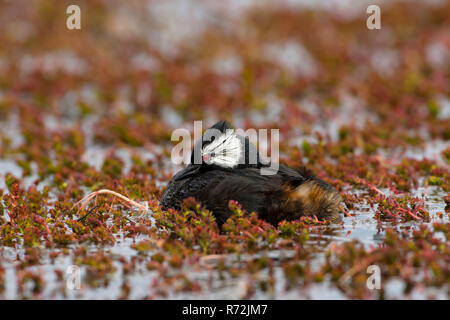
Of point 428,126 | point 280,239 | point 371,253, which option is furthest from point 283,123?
point 371,253

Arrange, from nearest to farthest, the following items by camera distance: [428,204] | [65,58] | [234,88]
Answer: [428,204]
[234,88]
[65,58]

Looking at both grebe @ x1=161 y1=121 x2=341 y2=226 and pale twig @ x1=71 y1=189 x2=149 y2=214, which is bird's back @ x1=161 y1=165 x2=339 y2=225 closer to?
grebe @ x1=161 y1=121 x2=341 y2=226

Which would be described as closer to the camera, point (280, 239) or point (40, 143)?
point (280, 239)

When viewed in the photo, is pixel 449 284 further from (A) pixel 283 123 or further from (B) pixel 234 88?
(B) pixel 234 88

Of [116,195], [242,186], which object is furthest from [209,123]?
[242,186]

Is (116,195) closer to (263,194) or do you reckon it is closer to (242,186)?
(242,186)

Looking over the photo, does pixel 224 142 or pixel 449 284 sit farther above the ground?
pixel 224 142
